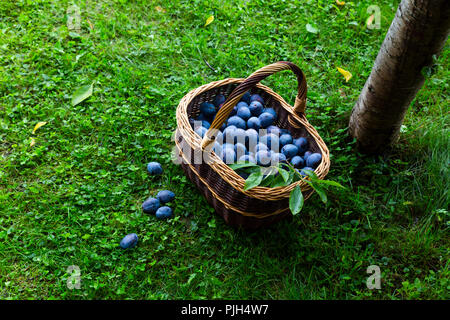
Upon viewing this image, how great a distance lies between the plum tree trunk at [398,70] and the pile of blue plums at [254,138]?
0.48m

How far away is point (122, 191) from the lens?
2357 millimetres

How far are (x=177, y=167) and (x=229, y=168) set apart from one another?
2.15 feet

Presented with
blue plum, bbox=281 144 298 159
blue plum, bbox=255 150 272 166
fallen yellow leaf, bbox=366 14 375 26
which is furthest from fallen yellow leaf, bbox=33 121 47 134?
fallen yellow leaf, bbox=366 14 375 26

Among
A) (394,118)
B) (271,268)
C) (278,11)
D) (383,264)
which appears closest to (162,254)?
(271,268)

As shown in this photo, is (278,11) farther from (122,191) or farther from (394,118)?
(122,191)

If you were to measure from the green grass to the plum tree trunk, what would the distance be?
13cm

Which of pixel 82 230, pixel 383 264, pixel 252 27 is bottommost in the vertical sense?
pixel 82 230

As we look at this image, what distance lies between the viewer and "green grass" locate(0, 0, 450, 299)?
6.77ft

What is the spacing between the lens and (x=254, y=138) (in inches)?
88.7

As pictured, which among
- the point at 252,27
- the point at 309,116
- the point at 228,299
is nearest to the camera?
the point at 228,299

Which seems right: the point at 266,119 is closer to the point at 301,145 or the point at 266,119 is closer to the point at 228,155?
the point at 301,145

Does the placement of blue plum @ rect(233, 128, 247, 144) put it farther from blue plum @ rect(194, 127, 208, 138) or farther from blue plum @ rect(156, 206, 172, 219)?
blue plum @ rect(156, 206, 172, 219)

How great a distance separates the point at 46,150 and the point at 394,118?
7.32ft

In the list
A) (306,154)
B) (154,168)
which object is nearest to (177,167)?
(154,168)
